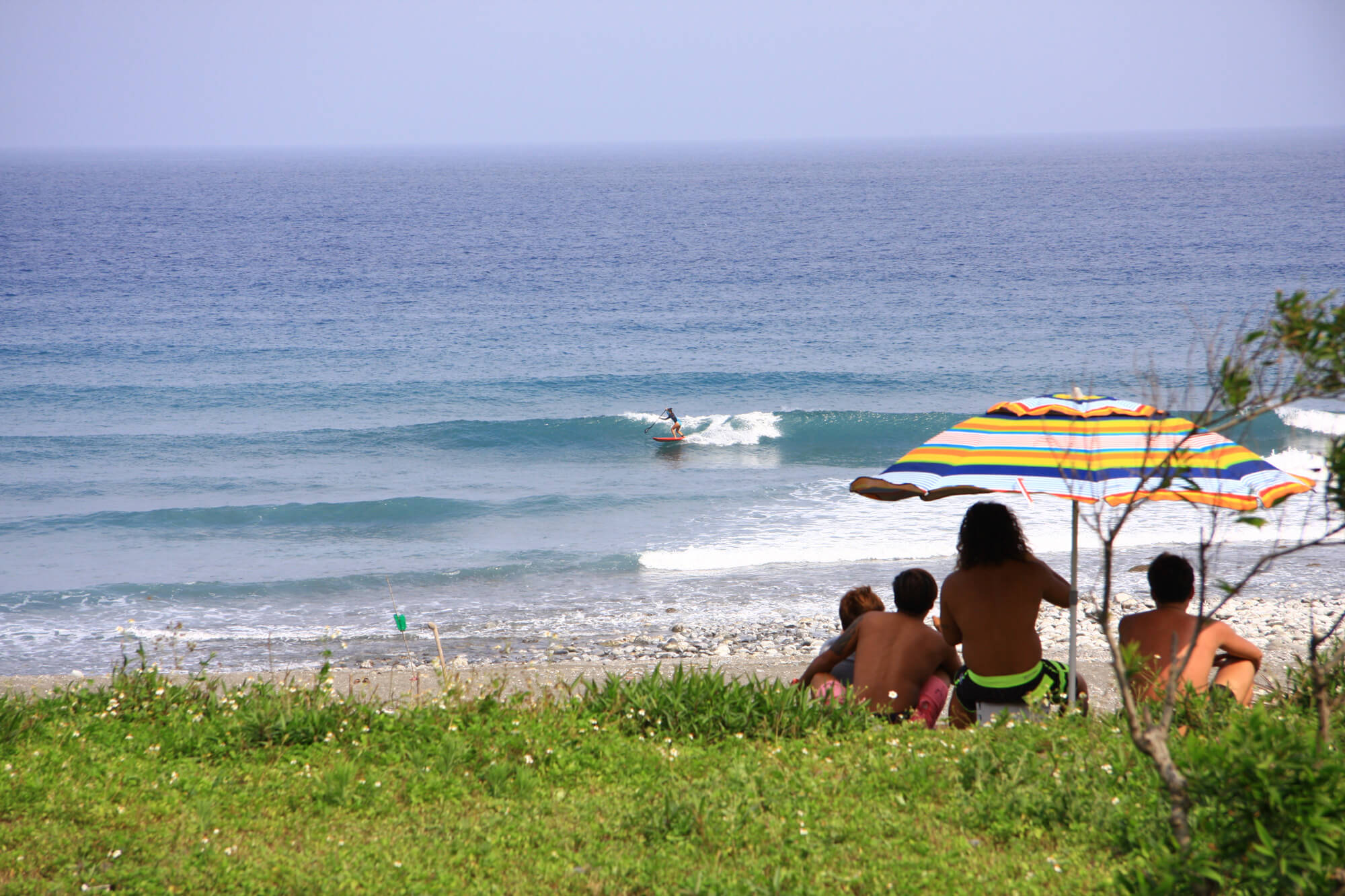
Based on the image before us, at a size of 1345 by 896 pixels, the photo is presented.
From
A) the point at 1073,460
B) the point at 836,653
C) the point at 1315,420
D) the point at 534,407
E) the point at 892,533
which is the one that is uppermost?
the point at 1073,460

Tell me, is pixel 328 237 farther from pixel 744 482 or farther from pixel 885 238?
pixel 744 482

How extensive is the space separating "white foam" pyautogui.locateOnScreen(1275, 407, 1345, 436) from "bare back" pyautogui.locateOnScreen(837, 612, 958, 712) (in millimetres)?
22181

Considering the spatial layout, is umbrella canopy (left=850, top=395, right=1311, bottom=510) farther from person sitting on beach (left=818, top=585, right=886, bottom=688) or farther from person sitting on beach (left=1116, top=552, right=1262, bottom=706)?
person sitting on beach (left=818, top=585, right=886, bottom=688)

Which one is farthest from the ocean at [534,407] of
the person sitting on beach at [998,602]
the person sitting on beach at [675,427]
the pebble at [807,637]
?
the person sitting on beach at [998,602]

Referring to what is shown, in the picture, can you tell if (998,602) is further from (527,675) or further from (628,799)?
(527,675)

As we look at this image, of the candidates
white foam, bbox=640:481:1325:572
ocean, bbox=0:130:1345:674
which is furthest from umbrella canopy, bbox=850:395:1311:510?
white foam, bbox=640:481:1325:572

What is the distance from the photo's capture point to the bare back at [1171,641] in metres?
5.09

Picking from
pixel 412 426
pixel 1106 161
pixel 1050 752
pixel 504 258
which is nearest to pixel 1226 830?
pixel 1050 752

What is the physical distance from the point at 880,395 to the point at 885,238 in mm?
39888

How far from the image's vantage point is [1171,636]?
5059mm

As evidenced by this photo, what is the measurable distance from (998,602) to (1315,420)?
76.5 ft

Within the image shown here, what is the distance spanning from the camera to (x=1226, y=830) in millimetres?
2631

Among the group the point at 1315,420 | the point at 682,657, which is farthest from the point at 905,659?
the point at 1315,420

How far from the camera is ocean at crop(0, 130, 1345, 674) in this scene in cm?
1356
